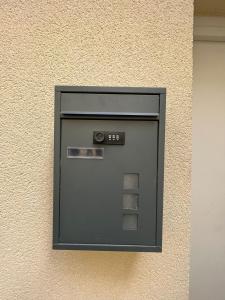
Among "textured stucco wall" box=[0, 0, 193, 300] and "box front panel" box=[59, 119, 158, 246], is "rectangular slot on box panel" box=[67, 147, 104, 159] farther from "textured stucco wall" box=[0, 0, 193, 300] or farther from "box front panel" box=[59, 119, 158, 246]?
"textured stucco wall" box=[0, 0, 193, 300]

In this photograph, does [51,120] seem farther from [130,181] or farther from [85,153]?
[130,181]

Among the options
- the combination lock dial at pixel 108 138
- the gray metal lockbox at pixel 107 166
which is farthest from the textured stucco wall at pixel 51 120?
the combination lock dial at pixel 108 138

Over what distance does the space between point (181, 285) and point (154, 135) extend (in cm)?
89

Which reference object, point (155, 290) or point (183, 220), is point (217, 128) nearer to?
point (183, 220)

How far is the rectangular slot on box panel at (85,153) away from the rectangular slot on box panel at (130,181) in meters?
0.16

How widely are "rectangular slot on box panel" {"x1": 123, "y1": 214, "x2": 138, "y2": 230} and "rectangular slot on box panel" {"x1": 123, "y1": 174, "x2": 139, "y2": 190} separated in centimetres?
14

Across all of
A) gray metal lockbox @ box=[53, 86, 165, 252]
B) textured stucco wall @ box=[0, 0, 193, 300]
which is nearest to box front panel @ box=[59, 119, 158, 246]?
gray metal lockbox @ box=[53, 86, 165, 252]

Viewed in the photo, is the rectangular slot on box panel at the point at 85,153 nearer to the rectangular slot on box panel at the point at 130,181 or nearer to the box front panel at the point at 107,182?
the box front panel at the point at 107,182

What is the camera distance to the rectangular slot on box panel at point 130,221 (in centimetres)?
131

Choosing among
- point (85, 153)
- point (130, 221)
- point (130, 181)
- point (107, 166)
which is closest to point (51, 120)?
point (85, 153)

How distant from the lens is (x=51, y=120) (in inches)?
59.8

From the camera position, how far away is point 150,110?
128 cm

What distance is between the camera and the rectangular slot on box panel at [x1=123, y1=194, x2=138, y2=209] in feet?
4.32

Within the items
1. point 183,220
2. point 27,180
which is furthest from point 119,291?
point 27,180
